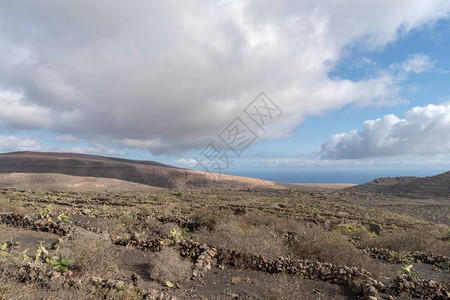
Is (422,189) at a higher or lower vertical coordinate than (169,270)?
higher

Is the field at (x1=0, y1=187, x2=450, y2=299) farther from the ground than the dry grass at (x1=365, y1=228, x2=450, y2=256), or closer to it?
farther from the ground

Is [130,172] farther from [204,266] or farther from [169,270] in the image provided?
[169,270]

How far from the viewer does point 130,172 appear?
73.2m

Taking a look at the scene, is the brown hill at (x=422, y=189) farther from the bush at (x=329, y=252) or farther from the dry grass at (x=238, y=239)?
the dry grass at (x=238, y=239)

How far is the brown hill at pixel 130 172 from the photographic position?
68.3 meters

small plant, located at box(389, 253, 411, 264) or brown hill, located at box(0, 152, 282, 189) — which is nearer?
small plant, located at box(389, 253, 411, 264)

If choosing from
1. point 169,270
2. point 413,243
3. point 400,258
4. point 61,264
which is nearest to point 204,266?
point 169,270

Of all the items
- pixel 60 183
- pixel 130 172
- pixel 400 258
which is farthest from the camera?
pixel 130 172

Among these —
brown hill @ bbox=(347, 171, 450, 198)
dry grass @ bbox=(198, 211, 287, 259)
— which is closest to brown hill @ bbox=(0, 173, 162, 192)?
dry grass @ bbox=(198, 211, 287, 259)

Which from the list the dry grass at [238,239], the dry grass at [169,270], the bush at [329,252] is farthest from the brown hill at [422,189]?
the dry grass at [169,270]

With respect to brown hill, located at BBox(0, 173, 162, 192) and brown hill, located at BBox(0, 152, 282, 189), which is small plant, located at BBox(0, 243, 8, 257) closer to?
brown hill, located at BBox(0, 173, 162, 192)

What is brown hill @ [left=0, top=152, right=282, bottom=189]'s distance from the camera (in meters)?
68.3

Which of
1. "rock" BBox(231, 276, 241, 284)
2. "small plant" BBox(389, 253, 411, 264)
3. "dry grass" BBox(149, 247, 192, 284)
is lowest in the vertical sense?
"small plant" BBox(389, 253, 411, 264)

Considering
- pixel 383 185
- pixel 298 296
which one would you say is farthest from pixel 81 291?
pixel 383 185
